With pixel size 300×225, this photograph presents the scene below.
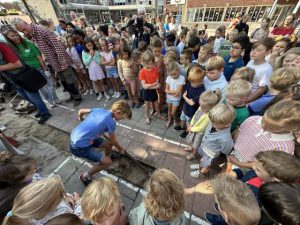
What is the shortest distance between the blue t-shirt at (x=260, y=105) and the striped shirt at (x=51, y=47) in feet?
14.3

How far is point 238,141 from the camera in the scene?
2.01 meters

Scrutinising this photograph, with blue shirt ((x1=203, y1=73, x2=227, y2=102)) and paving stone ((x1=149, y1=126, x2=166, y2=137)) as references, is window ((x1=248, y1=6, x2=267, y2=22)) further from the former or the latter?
paving stone ((x1=149, y1=126, x2=166, y2=137))

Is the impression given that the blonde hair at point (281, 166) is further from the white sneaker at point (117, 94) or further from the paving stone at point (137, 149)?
the white sneaker at point (117, 94)

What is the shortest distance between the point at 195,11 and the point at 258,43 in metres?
24.2

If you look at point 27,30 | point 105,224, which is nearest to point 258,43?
point 105,224

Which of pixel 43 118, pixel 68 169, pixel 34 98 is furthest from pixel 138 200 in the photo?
pixel 34 98

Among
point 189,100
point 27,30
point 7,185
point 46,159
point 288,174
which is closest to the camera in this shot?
point 288,174

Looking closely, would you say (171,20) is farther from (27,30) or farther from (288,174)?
(288,174)

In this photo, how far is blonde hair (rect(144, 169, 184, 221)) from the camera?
1243 millimetres

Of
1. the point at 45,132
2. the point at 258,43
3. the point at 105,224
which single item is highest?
the point at 258,43

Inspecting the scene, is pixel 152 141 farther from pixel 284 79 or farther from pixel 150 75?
pixel 284 79

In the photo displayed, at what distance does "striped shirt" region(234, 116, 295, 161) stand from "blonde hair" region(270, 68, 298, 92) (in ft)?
2.10

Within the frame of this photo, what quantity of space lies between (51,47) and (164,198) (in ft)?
14.1

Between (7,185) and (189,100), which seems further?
(189,100)
